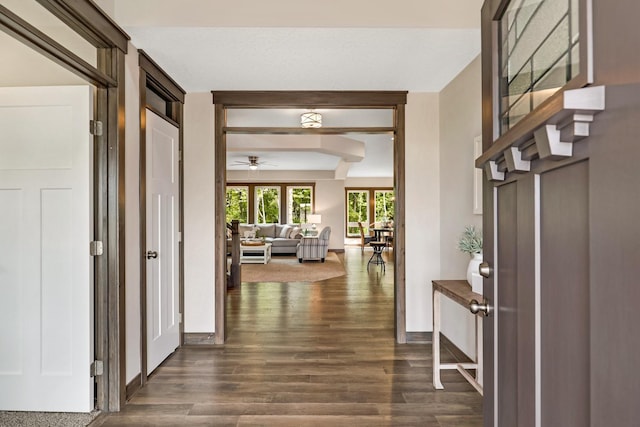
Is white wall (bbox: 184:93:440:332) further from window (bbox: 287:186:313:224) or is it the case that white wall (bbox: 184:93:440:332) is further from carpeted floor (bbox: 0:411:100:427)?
window (bbox: 287:186:313:224)

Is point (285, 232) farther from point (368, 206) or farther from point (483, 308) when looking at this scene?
point (483, 308)

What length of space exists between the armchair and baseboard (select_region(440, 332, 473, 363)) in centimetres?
591

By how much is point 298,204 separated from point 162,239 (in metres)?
9.27

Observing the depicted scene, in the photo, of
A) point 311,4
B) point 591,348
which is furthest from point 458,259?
point 591,348

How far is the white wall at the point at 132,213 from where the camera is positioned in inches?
98.6

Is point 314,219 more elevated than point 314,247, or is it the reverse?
point 314,219

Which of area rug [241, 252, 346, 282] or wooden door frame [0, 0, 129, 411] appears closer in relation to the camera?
wooden door frame [0, 0, 129, 411]

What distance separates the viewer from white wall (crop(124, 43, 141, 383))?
8.21ft

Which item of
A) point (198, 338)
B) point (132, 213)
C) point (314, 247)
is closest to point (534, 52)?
point (132, 213)

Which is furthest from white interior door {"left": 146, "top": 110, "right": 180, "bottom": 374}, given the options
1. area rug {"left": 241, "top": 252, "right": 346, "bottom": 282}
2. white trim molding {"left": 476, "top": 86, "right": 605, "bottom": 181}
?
area rug {"left": 241, "top": 252, "right": 346, "bottom": 282}

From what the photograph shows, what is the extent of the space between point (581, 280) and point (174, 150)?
10.9 ft

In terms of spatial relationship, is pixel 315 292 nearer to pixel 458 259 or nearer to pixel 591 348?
pixel 458 259

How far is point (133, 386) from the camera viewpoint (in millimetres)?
2574

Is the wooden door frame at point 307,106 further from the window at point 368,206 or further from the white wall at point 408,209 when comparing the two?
the window at point 368,206
